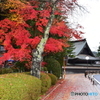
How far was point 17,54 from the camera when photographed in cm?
905

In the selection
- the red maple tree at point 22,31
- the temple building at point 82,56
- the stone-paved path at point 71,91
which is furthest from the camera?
the temple building at point 82,56

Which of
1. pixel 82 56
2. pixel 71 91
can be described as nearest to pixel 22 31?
pixel 71 91

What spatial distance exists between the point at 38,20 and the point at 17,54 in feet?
13.2

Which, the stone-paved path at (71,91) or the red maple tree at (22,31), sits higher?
the red maple tree at (22,31)

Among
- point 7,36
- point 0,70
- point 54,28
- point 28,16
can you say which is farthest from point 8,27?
point 0,70

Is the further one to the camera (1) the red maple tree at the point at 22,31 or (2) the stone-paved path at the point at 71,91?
(1) the red maple tree at the point at 22,31

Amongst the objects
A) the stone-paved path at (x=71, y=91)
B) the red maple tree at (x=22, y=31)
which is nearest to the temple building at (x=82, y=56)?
the stone-paved path at (x=71, y=91)

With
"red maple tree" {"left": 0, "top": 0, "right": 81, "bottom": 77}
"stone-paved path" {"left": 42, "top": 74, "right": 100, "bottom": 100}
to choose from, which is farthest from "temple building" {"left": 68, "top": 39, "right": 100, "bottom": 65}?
"red maple tree" {"left": 0, "top": 0, "right": 81, "bottom": 77}

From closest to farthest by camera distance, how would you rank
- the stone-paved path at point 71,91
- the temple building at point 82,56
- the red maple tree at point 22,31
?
the stone-paved path at point 71,91 < the red maple tree at point 22,31 < the temple building at point 82,56

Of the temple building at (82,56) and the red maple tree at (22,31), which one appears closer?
the red maple tree at (22,31)

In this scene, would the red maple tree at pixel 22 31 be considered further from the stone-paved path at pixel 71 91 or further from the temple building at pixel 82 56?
the temple building at pixel 82 56

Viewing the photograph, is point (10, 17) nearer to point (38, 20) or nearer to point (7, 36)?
point (7, 36)

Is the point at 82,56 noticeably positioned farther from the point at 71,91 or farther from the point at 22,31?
the point at 22,31

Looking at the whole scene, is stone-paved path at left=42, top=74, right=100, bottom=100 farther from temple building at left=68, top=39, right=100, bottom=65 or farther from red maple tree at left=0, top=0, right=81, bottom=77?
temple building at left=68, top=39, right=100, bottom=65
